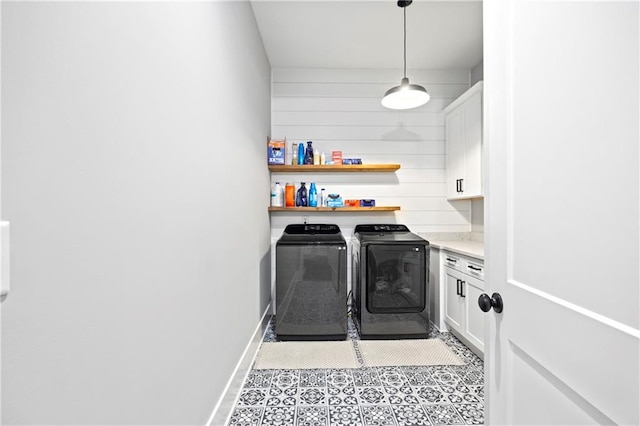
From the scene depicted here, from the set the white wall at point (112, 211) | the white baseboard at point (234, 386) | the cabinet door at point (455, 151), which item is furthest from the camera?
the cabinet door at point (455, 151)

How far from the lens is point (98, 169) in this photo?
27.5 inches

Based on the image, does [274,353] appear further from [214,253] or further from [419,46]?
[419,46]

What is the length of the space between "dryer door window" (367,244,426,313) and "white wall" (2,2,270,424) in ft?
5.11

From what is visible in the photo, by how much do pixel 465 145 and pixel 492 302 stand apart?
242 centimetres

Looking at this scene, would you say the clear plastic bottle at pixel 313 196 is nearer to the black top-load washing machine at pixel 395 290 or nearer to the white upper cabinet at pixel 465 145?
the black top-load washing machine at pixel 395 290

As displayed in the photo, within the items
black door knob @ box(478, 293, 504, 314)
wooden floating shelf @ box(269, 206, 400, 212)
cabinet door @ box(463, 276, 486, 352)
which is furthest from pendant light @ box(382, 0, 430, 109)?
black door knob @ box(478, 293, 504, 314)

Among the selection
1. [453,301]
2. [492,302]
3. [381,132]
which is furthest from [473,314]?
[381,132]

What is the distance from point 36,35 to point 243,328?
1.88m

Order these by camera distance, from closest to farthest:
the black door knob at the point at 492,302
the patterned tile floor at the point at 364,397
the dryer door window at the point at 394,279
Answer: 1. the black door knob at the point at 492,302
2. the patterned tile floor at the point at 364,397
3. the dryer door window at the point at 394,279

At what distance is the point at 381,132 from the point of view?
3.43 metres

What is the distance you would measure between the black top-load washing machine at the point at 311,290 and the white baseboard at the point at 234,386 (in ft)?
1.03

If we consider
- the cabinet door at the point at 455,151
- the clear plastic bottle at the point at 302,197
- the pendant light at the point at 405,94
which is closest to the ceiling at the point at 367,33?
the pendant light at the point at 405,94

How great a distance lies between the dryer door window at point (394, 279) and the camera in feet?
8.91

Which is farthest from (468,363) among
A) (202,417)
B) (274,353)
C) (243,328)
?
(202,417)
